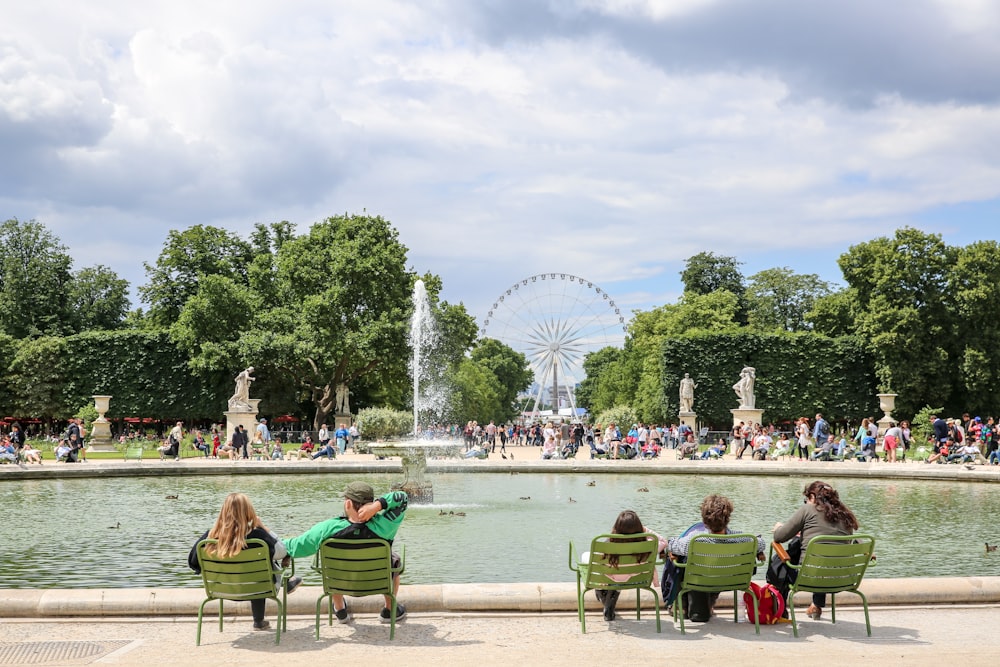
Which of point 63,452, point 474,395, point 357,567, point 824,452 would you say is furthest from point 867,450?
point 474,395

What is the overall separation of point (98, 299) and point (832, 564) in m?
55.0

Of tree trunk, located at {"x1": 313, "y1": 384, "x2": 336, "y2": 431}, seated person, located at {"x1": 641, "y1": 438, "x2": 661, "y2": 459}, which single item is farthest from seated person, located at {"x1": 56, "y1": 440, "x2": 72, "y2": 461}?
tree trunk, located at {"x1": 313, "y1": 384, "x2": 336, "y2": 431}

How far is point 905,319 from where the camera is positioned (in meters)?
39.7

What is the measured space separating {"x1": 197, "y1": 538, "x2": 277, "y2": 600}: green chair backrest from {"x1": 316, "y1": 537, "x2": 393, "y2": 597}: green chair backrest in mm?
347

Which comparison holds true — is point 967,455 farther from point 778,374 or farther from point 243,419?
point 243,419

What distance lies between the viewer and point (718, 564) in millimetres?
6496

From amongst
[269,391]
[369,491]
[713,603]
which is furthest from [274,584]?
[269,391]

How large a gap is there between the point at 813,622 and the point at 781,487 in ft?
42.4

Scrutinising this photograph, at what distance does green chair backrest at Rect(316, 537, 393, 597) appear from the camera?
20.5 ft

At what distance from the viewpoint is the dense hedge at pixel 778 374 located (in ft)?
137

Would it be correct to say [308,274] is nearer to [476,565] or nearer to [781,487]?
[781,487]

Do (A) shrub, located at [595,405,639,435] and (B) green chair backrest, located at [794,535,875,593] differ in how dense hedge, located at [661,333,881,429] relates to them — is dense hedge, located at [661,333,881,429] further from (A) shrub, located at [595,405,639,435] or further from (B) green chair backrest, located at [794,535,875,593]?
(B) green chair backrest, located at [794,535,875,593]

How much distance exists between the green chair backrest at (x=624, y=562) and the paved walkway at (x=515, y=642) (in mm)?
284

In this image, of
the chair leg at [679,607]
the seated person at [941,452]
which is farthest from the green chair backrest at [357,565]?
the seated person at [941,452]
